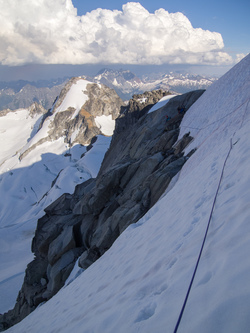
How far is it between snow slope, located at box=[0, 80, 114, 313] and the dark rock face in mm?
10077

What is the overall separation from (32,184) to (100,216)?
86269 millimetres

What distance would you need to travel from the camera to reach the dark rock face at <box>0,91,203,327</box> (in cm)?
1263

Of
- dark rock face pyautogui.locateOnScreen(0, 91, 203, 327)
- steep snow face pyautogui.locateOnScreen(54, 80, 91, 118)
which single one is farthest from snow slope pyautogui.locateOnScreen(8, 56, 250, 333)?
steep snow face pyautogui.locateOnScreen(54, 80, 91, 118)

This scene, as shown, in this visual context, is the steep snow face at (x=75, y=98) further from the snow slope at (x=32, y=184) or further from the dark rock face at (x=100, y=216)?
the dark rock face at (x=100, y=216)

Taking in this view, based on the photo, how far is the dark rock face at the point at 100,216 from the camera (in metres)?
12.6

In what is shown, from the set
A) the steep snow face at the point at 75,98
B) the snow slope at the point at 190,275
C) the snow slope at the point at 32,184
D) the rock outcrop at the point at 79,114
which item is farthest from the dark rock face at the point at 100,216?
the steep snow face at the point at 75,98

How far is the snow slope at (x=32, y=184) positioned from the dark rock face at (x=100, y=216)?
10.1m

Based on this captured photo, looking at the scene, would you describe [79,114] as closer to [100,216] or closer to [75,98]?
[75,98]

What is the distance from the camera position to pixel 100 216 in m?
16.4

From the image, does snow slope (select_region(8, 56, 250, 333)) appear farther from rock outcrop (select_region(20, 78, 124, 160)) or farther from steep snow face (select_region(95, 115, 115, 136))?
steep snow face (select_region(95, 115, 115, 136))

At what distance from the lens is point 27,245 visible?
41625 millimetres

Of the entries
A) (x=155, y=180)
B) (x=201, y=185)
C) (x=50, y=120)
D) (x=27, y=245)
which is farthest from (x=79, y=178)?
(x=50, y=120)

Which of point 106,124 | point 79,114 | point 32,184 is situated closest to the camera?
point 32,184

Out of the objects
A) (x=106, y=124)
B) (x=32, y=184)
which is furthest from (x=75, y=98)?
(x=32, y=184)
